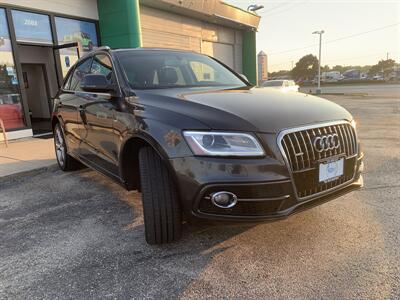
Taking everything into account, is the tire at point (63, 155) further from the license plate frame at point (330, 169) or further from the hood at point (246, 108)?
the license plate frame at point (330, 169)

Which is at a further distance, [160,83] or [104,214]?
[104,214]

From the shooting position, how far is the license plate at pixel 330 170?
8.13 ft

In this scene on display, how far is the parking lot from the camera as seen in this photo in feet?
7.39

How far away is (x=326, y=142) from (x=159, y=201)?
1.31 meters

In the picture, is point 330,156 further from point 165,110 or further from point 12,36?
point 12,36

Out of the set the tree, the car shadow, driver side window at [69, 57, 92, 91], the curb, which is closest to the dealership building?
the curb

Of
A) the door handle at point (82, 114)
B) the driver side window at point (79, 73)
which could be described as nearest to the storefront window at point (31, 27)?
the driver side window at point (79, 73)

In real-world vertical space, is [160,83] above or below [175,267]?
above

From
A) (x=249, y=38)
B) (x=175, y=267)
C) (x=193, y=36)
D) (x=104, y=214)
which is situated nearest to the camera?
(x=175, y=267)

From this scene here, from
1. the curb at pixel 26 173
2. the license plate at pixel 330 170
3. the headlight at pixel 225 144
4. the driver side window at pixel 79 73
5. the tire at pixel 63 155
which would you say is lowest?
the curb at pixel 26 173

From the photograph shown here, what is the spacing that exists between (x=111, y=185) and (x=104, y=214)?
100 centimetres

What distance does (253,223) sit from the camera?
92.4 inches

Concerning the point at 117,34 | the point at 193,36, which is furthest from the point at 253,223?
the point at 193,36

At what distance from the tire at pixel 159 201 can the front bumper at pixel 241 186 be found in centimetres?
17
